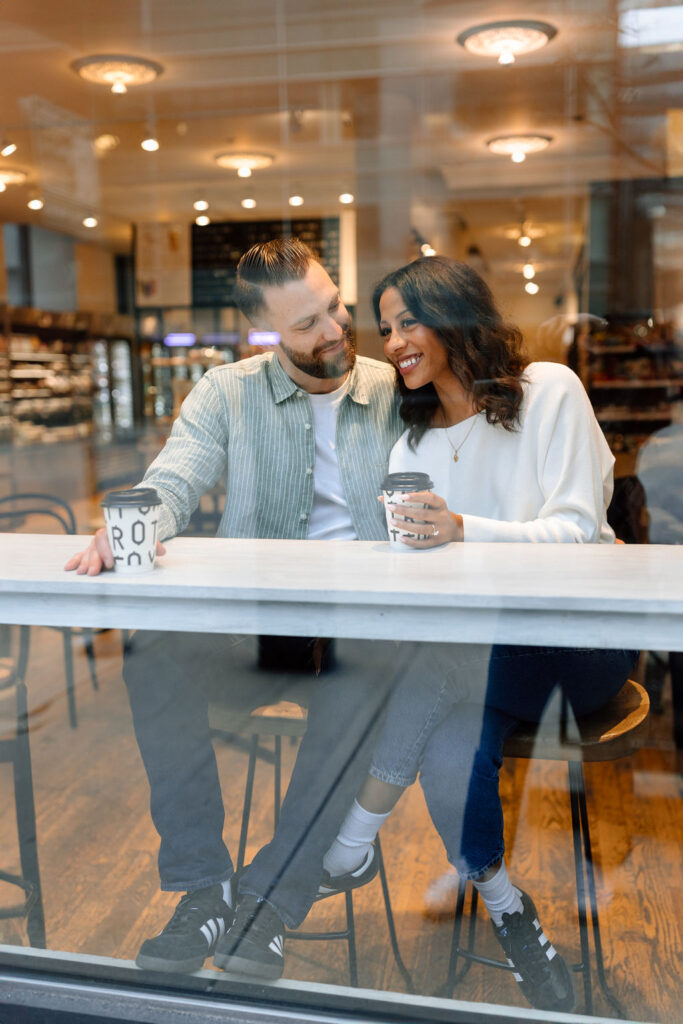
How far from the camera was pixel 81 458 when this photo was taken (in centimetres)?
264

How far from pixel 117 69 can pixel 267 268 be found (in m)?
2.08

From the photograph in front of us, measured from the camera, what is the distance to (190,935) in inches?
44.2

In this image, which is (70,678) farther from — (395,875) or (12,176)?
(12,176)

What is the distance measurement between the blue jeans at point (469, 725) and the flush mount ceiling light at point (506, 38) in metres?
2.25

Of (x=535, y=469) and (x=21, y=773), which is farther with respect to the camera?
(x=21, y=773)

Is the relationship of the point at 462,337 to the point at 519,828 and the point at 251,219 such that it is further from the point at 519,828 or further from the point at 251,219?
the point at 519,828

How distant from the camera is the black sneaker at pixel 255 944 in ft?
3.63

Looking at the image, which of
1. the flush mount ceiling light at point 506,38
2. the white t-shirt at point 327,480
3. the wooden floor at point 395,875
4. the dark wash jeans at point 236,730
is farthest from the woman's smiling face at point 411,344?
the flush mount ceiling light at point 506,38

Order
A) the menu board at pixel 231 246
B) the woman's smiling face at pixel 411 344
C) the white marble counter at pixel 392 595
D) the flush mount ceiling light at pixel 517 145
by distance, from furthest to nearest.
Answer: the flush mount ceiling light at pixel 517 145
the menu board at pixel 231 246
the woman's smiling face at pixel 411 344
the white marble counter at pixel 392 595

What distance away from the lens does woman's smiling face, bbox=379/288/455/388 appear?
52.8 inches

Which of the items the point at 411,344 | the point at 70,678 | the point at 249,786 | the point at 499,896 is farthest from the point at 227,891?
the point at 70,678

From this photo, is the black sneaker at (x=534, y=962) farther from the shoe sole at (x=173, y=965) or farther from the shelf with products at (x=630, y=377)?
the shelf with products at (x=630, y=377)

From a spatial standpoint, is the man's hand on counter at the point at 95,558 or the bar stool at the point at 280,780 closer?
the man's hand on counter at the point at 95,558

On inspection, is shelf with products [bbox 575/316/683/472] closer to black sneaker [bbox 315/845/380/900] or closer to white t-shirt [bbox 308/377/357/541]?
white t-shirt [bbox 308/377/357/541]
